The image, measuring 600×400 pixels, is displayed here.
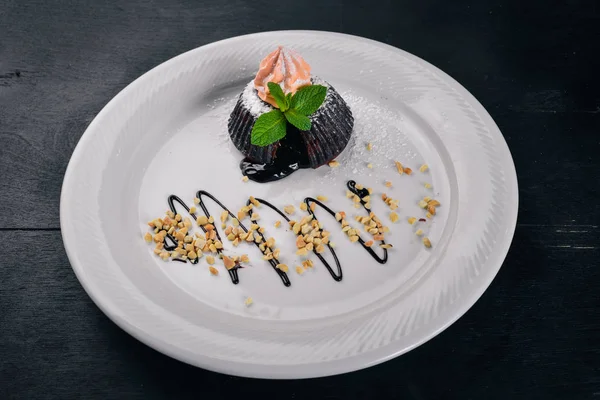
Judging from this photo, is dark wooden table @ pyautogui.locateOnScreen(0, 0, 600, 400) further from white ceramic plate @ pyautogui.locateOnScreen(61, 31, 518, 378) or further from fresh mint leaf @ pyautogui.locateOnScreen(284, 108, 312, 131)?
fresh mint leaf @ pyautogui.locateOnScreen(284, 108, 312, 131)

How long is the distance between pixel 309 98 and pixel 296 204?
34 cm

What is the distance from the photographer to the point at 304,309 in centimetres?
180

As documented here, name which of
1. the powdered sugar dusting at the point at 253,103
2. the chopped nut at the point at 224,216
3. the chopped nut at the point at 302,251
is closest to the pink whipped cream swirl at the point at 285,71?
the powdered sugar dusting at the point at 253,103

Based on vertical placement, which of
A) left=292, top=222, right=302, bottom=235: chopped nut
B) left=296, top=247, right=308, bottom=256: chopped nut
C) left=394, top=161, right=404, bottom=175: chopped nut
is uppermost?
left=394, top=161, right=404, bottom=175: chopped nut

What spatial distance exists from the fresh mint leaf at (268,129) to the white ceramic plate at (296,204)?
0.57 feet

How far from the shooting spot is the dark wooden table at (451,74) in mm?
1706

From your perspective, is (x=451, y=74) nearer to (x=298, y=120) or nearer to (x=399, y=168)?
(x=399, y=168)

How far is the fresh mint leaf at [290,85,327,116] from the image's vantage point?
1989 millimetres

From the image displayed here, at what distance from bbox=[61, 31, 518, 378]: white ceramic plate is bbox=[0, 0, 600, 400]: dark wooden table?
0.15 m

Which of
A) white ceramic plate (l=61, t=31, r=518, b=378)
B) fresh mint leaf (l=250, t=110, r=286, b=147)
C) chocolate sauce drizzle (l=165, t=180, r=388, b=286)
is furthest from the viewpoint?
fresh mint leaf (l=250, t=110, r=286, b=147)

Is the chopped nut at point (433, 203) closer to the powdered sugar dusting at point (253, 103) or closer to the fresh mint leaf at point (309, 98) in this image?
the fresh mint leaf at point (309, 98)

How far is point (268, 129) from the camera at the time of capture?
6.51 ft

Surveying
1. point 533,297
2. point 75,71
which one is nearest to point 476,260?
point 533,297

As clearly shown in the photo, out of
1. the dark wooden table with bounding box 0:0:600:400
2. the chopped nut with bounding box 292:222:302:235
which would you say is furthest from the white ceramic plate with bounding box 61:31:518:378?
the dark wooden table with bounding box 0:0:600:400
